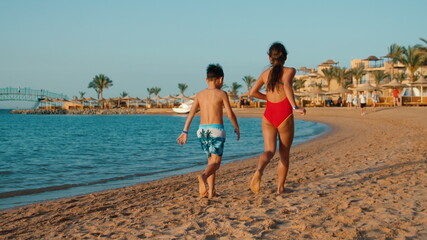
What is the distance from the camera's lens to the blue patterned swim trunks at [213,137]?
14.2 ft

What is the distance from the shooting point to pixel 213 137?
4.31 m

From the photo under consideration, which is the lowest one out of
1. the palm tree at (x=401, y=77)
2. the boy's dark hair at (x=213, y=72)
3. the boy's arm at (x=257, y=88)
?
the boy's arm at (x=257, y=88)

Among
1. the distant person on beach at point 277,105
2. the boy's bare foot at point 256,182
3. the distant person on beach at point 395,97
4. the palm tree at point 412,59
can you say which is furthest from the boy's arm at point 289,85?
the palm tree at point 412,59

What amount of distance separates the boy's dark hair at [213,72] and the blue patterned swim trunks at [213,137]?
551 mm

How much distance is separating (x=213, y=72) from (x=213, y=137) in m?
0.72

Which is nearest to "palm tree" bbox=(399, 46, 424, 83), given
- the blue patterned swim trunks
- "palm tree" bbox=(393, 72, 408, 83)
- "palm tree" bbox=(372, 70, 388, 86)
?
"palm tree" bbox=(393, 72, 408, 83)

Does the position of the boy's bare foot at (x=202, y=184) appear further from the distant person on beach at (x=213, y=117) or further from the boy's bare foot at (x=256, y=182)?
the boy's bare foot at (x=256, y=182)

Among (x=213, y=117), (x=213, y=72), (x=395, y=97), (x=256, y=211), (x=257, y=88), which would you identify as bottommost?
(x=256, y=211)

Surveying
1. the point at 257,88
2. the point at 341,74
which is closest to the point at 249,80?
the point at 341,74

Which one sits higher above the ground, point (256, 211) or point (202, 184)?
point (202, 184)

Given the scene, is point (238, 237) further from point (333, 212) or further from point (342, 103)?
point (342, 103)

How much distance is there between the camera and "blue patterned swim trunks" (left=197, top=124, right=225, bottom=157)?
14.2 feet

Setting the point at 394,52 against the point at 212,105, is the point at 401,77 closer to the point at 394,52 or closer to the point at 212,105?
the point at 394,52

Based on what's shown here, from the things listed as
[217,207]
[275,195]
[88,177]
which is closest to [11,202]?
[88,177]
